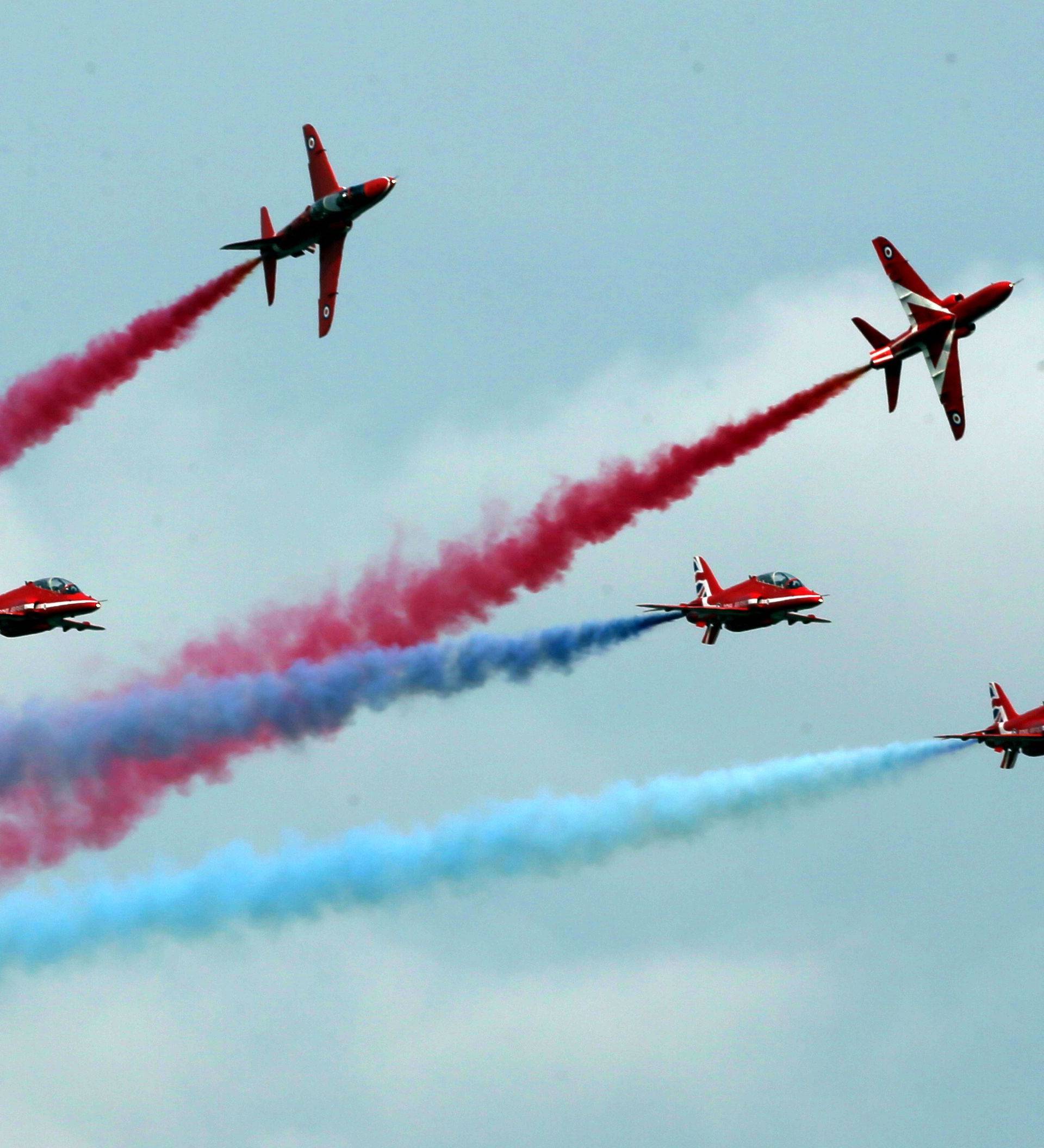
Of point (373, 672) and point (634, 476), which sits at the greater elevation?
point (634, 476)

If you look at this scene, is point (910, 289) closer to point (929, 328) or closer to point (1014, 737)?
point (929, 328)

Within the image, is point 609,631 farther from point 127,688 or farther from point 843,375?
point 127,688

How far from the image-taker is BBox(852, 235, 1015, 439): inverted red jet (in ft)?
203

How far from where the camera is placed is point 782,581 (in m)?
60.1

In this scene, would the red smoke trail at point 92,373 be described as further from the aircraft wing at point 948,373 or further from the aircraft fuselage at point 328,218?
the aircraft wing at point 948,373

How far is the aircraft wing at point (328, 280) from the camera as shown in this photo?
211 ft

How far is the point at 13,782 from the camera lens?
59594 mm

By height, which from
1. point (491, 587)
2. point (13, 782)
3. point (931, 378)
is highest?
point (931, 378)

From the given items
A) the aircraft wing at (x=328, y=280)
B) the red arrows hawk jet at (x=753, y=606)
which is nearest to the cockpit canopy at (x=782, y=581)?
the red arrows hawk jet at (x=753, y=606)

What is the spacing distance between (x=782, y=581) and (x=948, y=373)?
35.3 feet

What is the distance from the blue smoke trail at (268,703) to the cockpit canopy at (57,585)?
5.32m

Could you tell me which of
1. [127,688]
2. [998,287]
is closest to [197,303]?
[127,688]

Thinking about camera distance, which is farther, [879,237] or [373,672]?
[879,237]

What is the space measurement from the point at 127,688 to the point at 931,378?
30.3 meters
